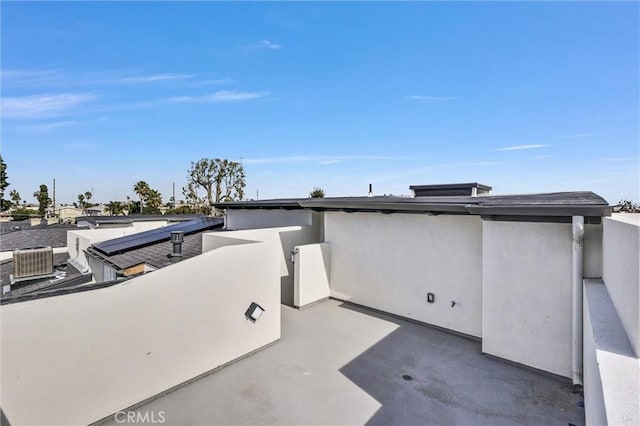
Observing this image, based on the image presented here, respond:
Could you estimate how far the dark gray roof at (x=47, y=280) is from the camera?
332 inches

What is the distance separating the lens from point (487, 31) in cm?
896

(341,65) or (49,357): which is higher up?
(341,65)

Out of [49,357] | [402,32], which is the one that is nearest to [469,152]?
[402,32]

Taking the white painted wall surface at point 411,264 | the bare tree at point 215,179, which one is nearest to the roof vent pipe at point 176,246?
the white painted wall surface at point 411,264

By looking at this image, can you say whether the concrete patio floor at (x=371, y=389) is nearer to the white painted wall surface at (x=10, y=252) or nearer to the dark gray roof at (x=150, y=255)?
the dark gray roof at (x=150, y=255)

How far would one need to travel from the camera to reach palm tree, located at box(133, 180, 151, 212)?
138ft

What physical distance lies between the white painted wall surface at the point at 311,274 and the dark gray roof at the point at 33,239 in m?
14.9

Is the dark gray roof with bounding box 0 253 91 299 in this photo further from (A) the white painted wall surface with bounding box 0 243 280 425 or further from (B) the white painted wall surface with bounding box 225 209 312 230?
(B) the white painted wall surface with bounding box 225 209 312 230

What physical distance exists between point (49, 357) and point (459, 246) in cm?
774

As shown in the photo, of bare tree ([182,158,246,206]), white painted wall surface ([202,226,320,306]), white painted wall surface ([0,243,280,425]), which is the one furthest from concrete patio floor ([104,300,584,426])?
bare tree ([182,158,246,206])

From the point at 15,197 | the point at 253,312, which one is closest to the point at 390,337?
the point at 253,312

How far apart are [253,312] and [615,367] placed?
532cm

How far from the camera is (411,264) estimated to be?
7770 millimetres

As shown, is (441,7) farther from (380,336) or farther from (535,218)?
(380,336)
